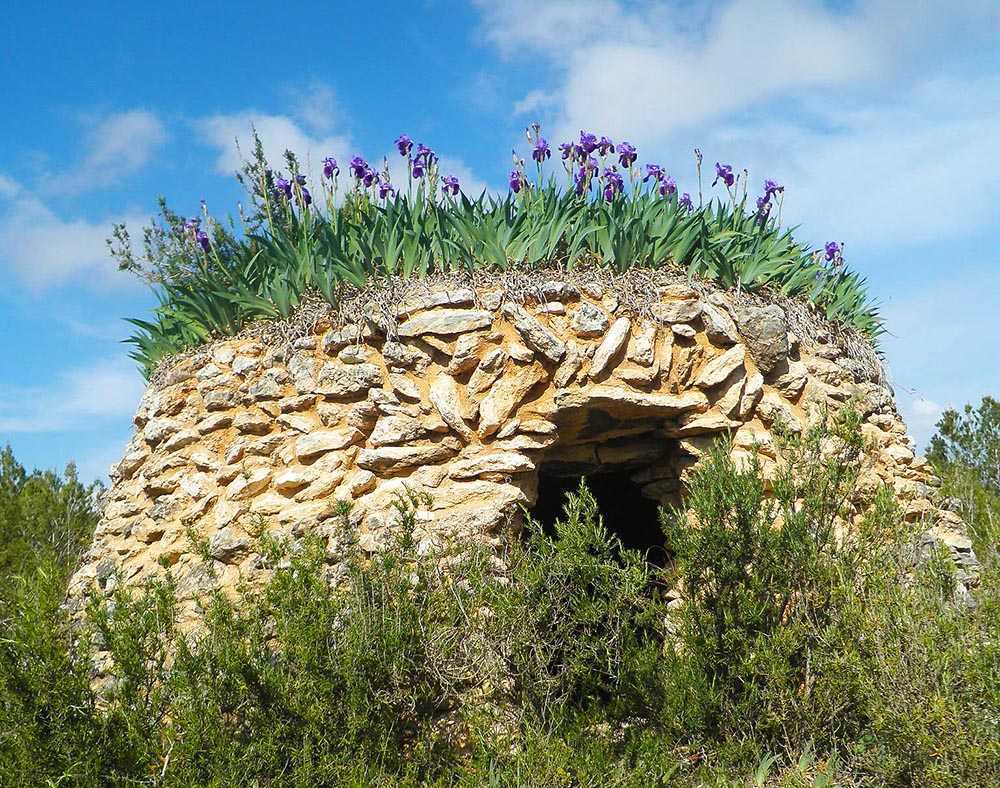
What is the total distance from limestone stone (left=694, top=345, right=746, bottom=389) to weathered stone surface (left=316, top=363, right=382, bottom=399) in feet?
7.20

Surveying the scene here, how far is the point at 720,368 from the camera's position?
233 inches

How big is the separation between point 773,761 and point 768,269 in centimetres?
353

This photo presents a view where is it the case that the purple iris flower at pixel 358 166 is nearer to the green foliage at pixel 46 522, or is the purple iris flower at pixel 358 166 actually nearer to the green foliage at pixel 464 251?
the green foliage at pixel 464 251

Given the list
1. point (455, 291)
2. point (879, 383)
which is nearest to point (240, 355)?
point (455, 291)

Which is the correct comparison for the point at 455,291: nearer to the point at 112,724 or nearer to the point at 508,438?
the point at 508,438

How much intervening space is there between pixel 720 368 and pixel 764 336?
446mm

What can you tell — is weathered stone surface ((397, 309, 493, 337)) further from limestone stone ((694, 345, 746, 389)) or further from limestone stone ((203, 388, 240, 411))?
limestone stone ((694, 345, 746, 389))

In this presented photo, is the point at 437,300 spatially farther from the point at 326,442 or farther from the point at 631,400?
the point at 631,400

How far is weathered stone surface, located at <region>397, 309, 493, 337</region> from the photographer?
18.9 feet

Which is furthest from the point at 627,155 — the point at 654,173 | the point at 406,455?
the point at 406,455

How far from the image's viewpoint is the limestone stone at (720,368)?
5887 mm

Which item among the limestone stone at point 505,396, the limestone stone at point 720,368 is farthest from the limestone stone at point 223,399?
the limestone stone at point 720,368

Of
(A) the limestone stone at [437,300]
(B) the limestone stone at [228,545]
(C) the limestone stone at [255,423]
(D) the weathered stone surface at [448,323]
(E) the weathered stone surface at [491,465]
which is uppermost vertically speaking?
(A) the limestone stone at [437,300]

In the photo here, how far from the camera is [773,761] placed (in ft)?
15.5
